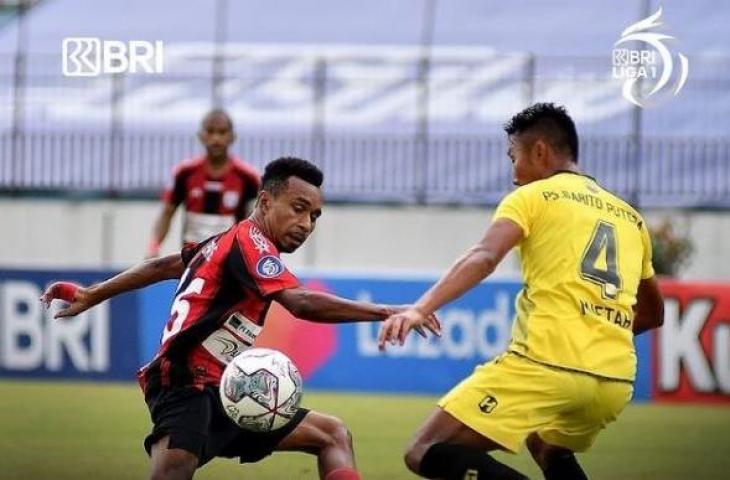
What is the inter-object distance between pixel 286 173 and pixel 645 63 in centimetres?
402

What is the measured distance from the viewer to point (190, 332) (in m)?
7.07

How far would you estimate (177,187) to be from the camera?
13.1m

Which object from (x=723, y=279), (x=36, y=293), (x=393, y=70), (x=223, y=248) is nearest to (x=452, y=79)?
(x=393, y=70)

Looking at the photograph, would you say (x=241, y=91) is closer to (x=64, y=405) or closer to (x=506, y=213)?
(x=64, y=405)

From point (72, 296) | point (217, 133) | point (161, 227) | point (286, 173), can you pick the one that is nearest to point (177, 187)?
point (161, 227)

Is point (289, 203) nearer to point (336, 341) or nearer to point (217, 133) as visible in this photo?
point (217, 133)

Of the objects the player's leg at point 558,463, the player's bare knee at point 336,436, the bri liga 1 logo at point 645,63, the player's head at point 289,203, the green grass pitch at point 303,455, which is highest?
the bri liga 1 logo at point 645,63

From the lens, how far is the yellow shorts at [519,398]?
21.8 ft

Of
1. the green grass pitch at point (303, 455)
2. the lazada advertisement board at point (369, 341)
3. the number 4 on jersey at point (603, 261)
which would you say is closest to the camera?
the number 4 on jersey at point (603, 261)

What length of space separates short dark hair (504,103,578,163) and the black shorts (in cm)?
151

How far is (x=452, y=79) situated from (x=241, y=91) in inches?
89.6

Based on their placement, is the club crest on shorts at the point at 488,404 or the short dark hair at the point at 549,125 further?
the short dark hair at the point at 549,125

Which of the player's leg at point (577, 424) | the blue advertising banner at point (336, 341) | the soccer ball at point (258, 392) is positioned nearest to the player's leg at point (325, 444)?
the soccer ball at point (258, 392)

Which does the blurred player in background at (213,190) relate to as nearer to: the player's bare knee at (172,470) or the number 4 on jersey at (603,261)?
the player's bare knee at (172,470)
